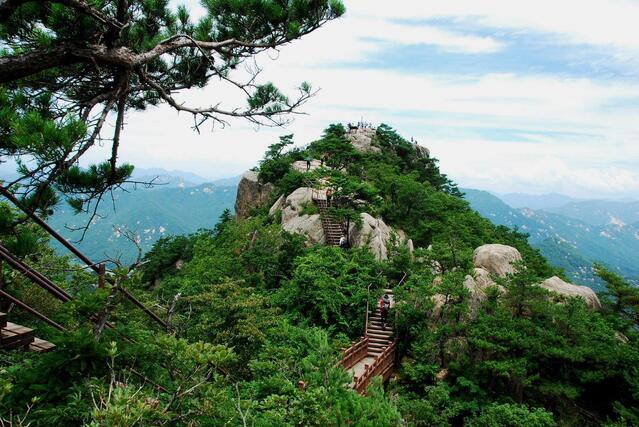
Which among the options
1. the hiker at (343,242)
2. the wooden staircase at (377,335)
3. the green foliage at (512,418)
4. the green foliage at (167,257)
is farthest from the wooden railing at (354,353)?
the green foliage at (167,257)

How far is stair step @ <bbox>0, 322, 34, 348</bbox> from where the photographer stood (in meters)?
3.96

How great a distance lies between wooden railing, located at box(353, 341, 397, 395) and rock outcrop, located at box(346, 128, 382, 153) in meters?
21.1

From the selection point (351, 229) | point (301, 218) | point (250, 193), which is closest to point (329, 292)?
point (351, 229)

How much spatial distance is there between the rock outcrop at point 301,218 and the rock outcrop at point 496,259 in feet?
23.3

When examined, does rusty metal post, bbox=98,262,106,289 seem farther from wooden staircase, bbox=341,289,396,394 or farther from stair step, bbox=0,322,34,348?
wooden staircase, bbox=341,289,396,394

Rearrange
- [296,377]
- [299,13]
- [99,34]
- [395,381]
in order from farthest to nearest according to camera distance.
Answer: [395,381] < [296,377] < [299,13] < [99,34]

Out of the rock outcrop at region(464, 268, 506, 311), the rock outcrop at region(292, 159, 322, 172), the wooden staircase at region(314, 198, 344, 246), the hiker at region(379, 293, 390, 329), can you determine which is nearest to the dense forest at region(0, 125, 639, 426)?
the rock outcrop at region(464, 268, 506, 311)

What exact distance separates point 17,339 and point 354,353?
29.1 feet

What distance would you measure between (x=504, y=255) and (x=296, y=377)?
12.5m

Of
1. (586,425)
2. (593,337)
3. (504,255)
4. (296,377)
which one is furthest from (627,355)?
(296,377)

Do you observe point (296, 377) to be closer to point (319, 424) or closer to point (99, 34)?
point (319, 424)

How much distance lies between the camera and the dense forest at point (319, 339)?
3164 millimetres

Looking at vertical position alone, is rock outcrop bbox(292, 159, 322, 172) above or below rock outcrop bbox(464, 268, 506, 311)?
above

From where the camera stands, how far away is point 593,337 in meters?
11.5
